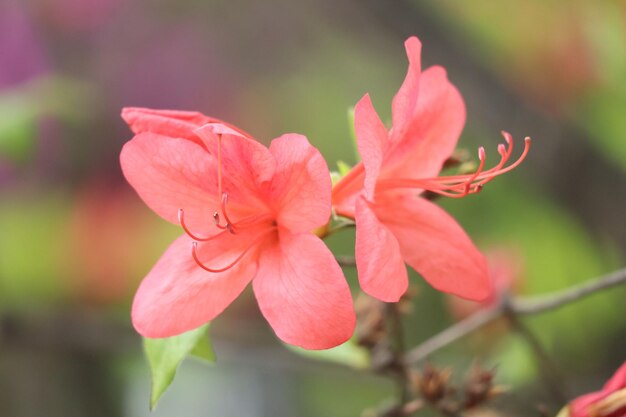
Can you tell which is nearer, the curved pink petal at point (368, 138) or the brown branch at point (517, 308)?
the curved pink petal at point (368, 138)

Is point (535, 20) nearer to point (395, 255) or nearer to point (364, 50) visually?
point (364, 50)

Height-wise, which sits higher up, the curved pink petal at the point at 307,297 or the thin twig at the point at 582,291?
the curved pink petal at the point at 307,297

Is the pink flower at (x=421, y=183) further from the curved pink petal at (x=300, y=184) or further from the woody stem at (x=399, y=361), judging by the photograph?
the woody stem at (x=399, y=361)

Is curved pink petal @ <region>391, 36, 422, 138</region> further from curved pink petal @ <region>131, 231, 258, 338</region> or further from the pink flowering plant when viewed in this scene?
curved pink petal @ <region>131, 231, 258, 338</region>

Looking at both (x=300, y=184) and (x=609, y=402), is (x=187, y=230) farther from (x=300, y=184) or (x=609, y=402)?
(x=609, y=402)

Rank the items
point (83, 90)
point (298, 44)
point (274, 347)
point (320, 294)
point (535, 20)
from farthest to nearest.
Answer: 1. point (298, 44)
2. point (535, 20)
3. point (83, 90)
4. point (274, 347)
5. point (320, 294)

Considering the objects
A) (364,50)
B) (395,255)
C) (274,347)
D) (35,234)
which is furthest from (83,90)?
(395,255)

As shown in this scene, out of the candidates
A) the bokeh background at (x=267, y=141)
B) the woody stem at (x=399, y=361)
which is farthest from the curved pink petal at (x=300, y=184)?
the bokeh background at (x=267, y=141)

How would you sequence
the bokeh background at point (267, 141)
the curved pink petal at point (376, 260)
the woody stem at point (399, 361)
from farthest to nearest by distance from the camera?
the bokeh background at point (267, 141) → the woody stem at point (399, 361) → the curved pink petal at point (376, 260)

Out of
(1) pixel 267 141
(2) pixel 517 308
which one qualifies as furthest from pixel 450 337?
(1) pixel 267 141
